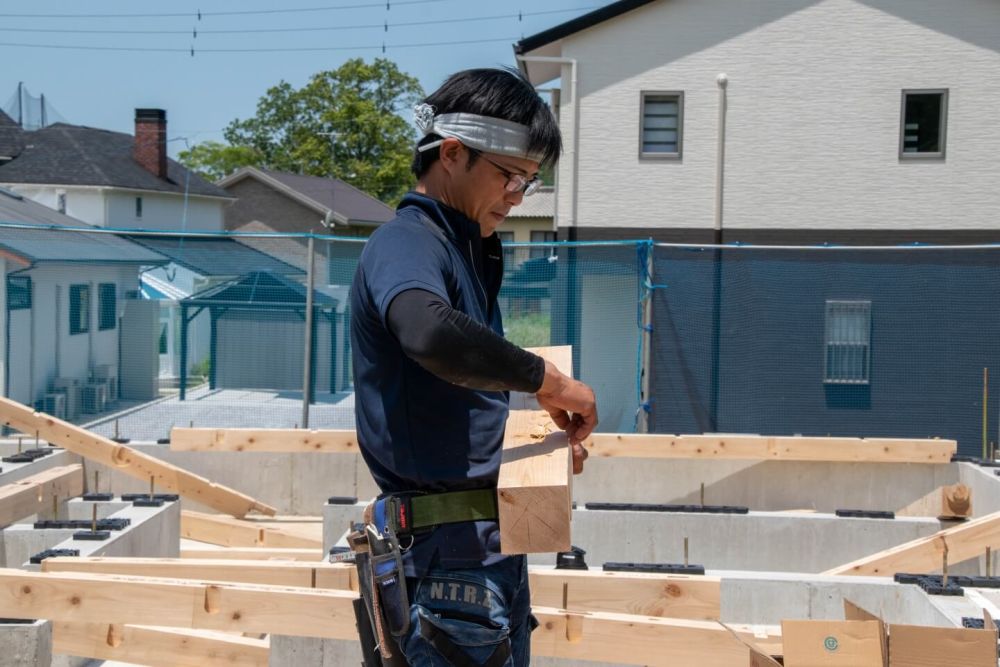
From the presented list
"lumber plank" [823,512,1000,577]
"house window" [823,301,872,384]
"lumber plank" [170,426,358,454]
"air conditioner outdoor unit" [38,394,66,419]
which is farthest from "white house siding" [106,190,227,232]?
"lumber plank" [823,512,1000,577]

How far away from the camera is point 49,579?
189 inches

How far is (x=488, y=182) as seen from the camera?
108 inches

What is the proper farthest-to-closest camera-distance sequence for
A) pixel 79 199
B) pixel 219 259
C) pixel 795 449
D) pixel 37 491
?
1. pixel 79 199
2. pixel 219 259
3. pixel 795 449
4. pixel 37 491

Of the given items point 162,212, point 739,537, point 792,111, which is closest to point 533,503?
point 739,537

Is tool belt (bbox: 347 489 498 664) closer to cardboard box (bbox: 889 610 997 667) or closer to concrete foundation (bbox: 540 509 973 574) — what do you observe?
cardboard box (bbox: 889 610 997 667)

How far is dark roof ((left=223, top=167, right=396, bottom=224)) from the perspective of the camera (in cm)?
4991

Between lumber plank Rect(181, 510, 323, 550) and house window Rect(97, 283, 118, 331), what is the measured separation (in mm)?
6007

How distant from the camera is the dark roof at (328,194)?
49906mm

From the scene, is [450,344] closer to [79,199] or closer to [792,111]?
[792,111]

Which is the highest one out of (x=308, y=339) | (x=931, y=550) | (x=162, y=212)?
(x=162, y=212)

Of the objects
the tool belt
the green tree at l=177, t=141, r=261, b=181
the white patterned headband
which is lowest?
the tool belt

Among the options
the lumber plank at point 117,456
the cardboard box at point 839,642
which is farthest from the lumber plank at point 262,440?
the cardboard box at point 839,642

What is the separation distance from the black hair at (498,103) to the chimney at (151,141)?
36.0m

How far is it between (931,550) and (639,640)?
9.68 ft
